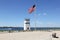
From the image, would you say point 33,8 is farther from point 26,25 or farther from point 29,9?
point 26,25

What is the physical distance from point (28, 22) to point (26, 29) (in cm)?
301

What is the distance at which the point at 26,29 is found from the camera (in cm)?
6400

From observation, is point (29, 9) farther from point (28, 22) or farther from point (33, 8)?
point (28, 22)

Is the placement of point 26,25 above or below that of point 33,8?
below

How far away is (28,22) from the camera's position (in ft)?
214

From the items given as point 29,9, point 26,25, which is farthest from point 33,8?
point 26,25

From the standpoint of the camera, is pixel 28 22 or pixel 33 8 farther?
pixel 28 22

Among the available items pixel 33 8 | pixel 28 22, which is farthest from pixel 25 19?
pixel 33 8

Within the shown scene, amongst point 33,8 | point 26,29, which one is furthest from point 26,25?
point 33,8

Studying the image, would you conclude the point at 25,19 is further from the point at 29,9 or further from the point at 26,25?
the point at 29,9

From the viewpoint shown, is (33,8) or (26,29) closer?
(33,8)

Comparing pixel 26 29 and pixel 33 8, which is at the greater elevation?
pixel 33 8

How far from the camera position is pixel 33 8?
155 feet

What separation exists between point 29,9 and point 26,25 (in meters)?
18.1
